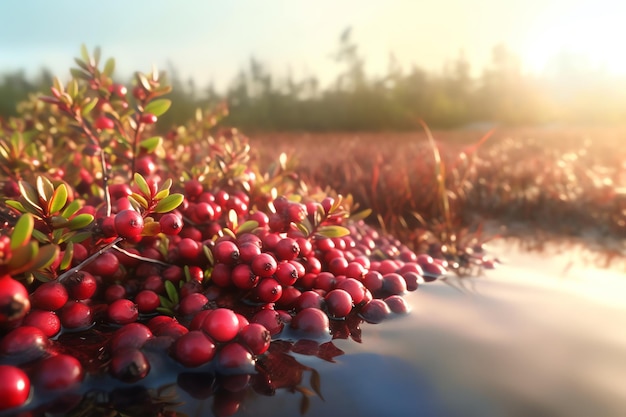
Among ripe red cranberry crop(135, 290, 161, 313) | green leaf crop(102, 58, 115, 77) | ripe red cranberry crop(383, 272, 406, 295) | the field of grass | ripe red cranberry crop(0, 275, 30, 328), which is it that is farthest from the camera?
the field of grass

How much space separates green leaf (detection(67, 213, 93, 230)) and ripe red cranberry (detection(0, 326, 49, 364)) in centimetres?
29

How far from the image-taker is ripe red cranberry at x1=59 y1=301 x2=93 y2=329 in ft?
4.46

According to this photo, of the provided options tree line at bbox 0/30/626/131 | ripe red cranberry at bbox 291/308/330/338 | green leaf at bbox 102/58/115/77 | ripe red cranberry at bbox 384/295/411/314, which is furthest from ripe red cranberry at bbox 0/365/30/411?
tree line at bbox 0/30/626/131

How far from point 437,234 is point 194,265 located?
2.06 metres

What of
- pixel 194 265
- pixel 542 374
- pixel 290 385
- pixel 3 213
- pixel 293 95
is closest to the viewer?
pixel 290 385

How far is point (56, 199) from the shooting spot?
1.22m

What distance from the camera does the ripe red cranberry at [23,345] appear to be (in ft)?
3.63

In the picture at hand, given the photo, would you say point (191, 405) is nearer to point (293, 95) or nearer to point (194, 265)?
point (194, 265)

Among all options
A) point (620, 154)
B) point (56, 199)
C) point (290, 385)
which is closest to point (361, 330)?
point (290, 385)

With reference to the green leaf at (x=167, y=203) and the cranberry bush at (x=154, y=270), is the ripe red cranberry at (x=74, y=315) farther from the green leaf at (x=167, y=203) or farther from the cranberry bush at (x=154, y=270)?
the green leaf at (x=167, y=203)

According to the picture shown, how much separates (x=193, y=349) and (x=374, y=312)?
73 centimetres

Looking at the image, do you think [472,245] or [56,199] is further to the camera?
[472,245]

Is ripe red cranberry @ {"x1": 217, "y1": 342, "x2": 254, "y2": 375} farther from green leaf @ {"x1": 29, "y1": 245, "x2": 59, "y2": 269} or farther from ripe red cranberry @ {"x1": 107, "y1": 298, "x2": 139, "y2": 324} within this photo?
green leaf @ {"x1": 29, "y1": 245, "x2": 59, "y2": 269}

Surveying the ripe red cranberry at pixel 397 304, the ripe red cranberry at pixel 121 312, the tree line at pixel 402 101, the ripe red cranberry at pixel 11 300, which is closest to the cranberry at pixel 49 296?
the ripe red cranberry at pixel 121 312
